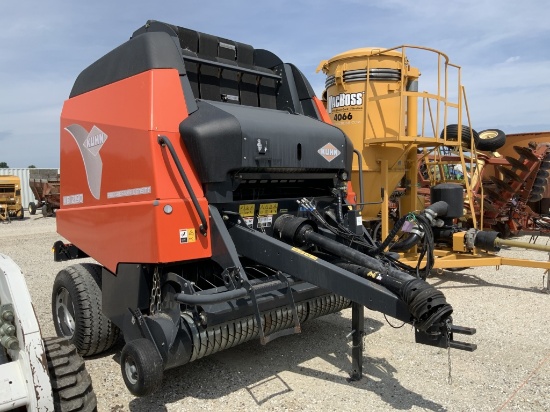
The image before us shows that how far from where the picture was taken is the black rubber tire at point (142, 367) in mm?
2900

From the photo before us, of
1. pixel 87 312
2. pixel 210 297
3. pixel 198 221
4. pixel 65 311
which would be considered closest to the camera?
pixel 210 297

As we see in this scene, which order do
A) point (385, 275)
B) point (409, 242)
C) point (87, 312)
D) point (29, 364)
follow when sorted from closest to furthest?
point (29, 364)
point (385, 275)
point (409, 242)
point (87, 312)

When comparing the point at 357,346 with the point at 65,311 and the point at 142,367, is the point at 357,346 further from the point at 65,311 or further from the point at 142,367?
the point at 65,311

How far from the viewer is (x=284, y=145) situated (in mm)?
3596

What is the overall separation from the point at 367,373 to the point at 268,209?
57.8 inches

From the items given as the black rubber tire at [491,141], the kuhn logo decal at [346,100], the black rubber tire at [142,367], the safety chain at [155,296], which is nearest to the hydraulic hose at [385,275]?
the safety chain at [155,296]

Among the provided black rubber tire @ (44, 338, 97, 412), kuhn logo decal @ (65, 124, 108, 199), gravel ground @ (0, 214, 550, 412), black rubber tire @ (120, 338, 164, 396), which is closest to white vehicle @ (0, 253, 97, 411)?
black rubber tire @ (44, 338, 97, 412)

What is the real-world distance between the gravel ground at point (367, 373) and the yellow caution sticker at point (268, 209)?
48.4 inches

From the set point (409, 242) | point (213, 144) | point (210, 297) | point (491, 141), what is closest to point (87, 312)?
point (210, 297)

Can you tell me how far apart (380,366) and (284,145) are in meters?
1.89

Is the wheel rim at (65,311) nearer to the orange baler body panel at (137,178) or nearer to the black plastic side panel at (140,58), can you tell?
the orange baler body panel at (137,178)

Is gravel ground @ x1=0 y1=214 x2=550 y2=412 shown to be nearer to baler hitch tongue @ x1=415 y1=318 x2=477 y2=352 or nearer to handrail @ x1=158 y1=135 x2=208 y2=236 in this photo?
baler hitch tongue @ x1=415 y1=318 x2=477 y2=352

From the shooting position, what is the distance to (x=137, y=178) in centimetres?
329

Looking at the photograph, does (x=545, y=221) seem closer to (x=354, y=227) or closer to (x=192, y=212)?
(x=354, y=227)
